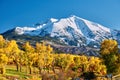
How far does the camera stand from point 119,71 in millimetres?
95250

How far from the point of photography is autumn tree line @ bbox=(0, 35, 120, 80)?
92.9 metres

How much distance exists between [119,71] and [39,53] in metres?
72.4

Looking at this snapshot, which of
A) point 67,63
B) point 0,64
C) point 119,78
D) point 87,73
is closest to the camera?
point 119,78

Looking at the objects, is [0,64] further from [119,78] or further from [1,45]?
[119,78]

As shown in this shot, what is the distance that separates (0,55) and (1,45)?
89.2 feet

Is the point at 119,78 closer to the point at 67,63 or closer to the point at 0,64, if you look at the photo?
the point at 0,64

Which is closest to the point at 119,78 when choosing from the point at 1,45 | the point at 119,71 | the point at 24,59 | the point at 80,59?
the point at 119,71

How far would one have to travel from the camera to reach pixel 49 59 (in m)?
168

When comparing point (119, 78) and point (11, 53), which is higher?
point (11, 53)

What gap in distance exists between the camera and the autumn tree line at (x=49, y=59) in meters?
92.9

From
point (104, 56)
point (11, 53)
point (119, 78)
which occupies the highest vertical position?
point (11, 53)

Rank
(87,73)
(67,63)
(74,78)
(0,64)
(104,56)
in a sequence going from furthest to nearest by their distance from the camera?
(67,63), (87,73), (74,78), (0,64), (104,56)

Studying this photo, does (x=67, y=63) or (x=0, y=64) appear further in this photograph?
(x=67, y=63)

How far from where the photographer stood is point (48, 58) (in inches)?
6565
